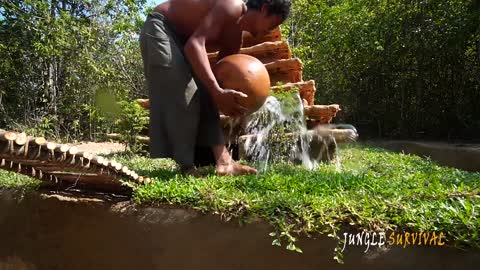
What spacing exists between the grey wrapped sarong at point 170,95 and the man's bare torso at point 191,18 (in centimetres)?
8

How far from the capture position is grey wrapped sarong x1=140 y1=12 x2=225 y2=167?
9.30ft

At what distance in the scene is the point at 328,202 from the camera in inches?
81.8

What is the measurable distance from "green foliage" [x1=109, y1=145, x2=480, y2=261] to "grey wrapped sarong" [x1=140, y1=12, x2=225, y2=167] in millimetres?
247

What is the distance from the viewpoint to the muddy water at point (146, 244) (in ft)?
6.11

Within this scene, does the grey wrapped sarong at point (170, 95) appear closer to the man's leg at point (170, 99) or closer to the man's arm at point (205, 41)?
the man's leg at point (170, 99)

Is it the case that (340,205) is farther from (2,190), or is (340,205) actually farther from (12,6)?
(12,6)

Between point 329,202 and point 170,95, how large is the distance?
1283 mm

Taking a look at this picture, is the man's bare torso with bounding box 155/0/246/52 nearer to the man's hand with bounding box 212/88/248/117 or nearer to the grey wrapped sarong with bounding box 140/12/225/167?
the grey wrapped sarong with bounding box 140/12/225/167

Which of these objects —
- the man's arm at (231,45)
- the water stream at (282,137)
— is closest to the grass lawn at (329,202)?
the man's arm at (231,45)

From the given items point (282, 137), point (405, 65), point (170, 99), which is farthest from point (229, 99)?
point (405, 65)

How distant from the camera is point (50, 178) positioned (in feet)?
8.74

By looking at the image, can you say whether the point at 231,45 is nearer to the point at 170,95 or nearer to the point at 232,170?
the point at 170,95

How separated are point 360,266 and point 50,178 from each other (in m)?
1.85

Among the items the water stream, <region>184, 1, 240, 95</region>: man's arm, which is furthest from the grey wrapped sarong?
the water stream
